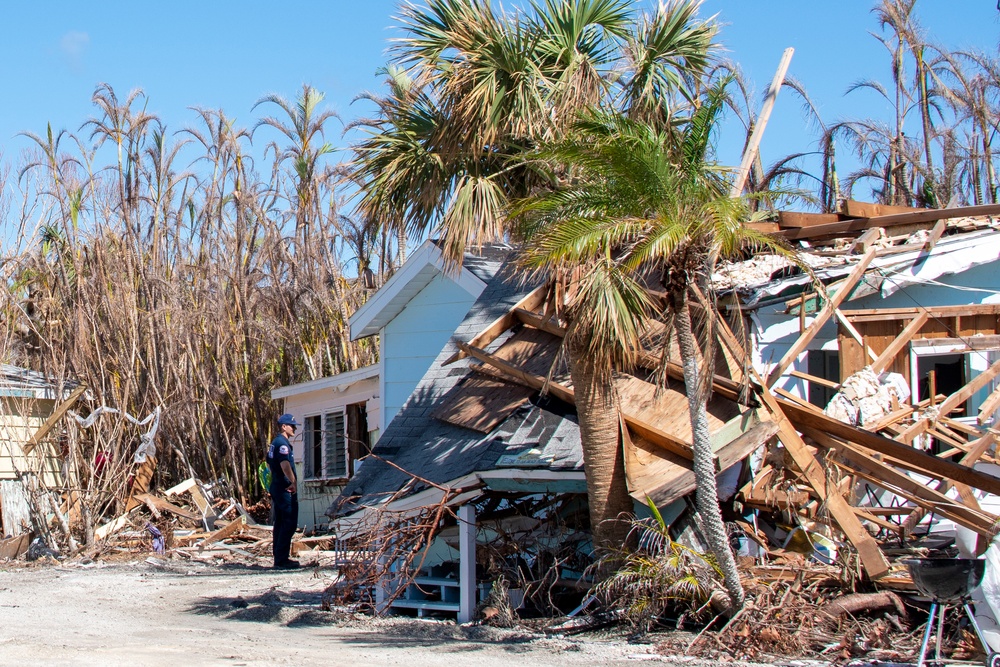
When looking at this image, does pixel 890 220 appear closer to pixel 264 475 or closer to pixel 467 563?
pixel 467 563

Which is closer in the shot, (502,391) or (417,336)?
(502,391)

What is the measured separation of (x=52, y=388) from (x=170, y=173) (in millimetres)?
6724

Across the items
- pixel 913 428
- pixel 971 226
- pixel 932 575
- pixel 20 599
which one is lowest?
pixel 20 599

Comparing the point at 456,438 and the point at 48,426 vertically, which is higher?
the point at 48,426

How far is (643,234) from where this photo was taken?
8055mm

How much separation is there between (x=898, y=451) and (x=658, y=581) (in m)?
2.18

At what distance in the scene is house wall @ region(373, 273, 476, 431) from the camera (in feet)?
50.4

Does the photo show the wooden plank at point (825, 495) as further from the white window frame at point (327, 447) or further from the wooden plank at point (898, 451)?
the white window frame at point (327, 447)

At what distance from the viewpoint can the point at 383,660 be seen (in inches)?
321

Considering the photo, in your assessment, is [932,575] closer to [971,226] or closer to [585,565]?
[585,565]

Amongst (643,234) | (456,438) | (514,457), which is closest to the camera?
(643,234)

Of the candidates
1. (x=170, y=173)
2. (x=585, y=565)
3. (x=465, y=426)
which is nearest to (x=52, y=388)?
(x=170, y=173)

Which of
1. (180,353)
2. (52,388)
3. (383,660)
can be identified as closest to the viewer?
(383,660)

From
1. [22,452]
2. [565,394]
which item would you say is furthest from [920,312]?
[22,452]
